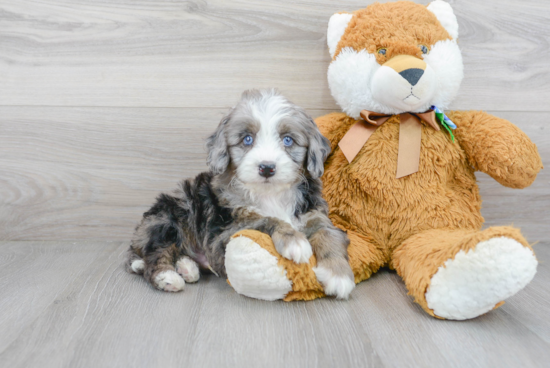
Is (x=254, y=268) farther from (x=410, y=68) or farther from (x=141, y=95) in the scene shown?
(x=141, y=95)

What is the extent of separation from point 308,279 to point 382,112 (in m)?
0.81

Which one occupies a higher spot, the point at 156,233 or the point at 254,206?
the point at 254,206

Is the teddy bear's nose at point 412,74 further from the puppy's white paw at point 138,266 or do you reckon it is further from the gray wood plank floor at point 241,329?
the puppy's white paw at point 138,266

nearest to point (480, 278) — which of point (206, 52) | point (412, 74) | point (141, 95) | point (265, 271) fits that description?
point (265, 271)

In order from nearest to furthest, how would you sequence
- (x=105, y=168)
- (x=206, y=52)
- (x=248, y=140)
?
(x=248, y=140), (x=206, y=52), (x=105, y=168)

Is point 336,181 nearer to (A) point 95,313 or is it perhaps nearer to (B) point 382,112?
(B) point 382,112

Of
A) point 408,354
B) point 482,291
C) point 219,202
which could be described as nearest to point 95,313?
point 219,202

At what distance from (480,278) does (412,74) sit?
32.4 inches

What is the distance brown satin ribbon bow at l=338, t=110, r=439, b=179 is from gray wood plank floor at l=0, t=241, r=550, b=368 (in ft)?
1.70

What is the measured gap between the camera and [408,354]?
51.4 inches

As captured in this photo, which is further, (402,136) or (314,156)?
(402,136)

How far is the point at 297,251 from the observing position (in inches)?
Answer: 62.0

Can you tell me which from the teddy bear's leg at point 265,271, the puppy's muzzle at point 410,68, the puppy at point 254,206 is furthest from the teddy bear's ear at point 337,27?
the teddy bear's leg at point 265,271

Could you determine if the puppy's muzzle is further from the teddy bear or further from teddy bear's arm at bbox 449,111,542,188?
teddy bear's arm at bbox 449,111,542,188
